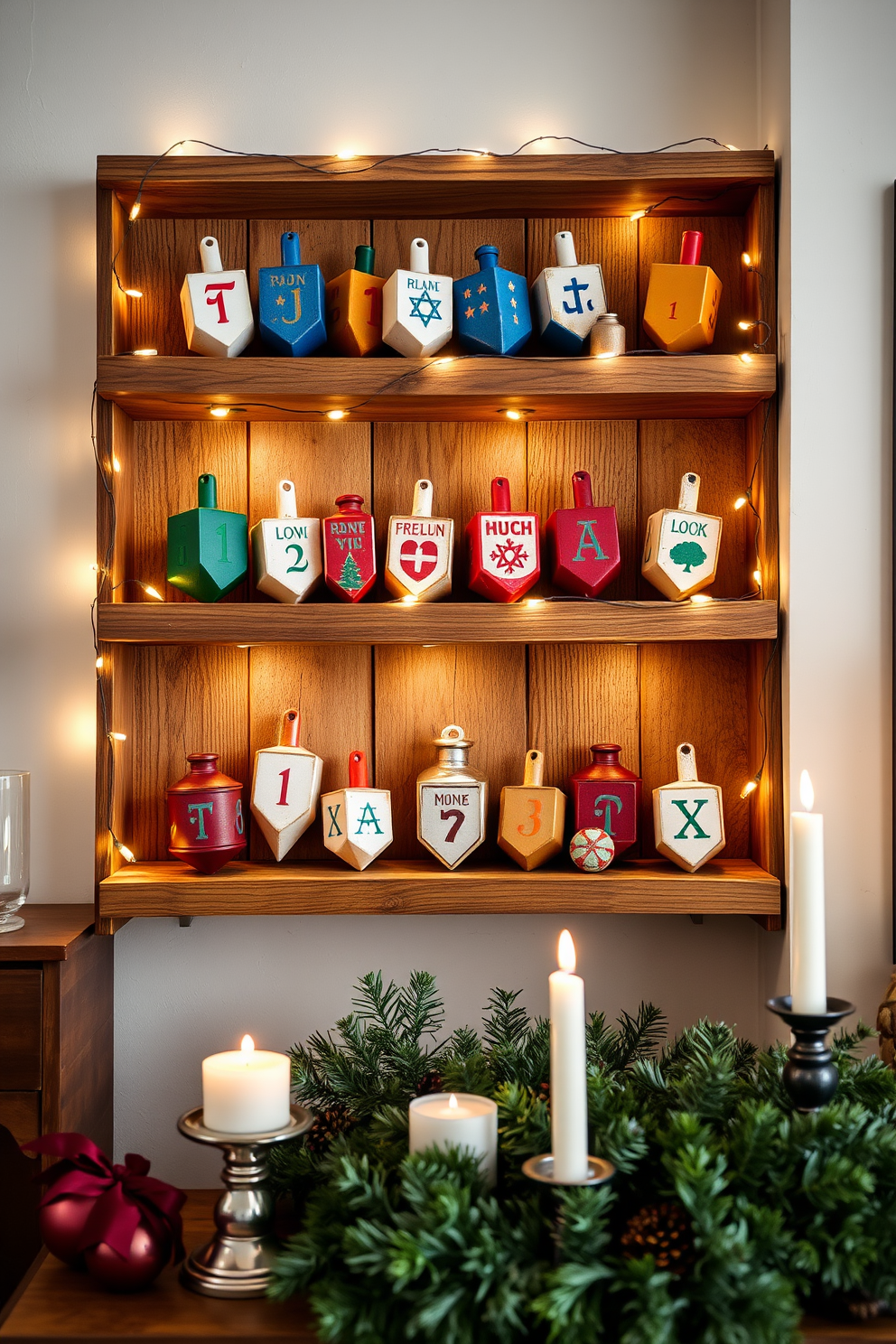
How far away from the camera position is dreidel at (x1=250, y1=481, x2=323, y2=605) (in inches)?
61.5

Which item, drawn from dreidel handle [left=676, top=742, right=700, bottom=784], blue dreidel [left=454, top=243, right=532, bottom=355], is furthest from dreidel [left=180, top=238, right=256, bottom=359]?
dreidel handle [left=676, top=742, right=700, bottom=784]

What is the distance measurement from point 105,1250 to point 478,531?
102cm

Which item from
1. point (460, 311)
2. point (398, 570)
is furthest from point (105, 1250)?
point (460, 311)

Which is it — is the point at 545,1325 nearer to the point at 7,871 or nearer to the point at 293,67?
the point at 7,871

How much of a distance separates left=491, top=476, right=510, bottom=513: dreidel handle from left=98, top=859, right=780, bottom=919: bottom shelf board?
1.79 ft

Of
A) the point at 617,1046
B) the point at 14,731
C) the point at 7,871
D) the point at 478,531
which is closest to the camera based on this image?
the point at 617,1046

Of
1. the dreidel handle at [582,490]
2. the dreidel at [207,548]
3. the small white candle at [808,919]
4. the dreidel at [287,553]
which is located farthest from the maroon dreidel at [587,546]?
the small white candle at [808,919]

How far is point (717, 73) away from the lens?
1.70 metres

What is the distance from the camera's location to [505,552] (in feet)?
5.12

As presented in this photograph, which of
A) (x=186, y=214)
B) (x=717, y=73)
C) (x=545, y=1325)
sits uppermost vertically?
(x=717, y=73)

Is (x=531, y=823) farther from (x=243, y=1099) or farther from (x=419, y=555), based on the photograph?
(x=243, y=1099)

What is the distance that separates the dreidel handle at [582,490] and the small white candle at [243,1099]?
0.96 meters

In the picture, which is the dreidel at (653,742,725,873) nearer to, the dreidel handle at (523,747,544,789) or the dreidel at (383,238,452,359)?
the dreidel handle at (523,747,544,789)

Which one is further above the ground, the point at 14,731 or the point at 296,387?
the point at 296,387
